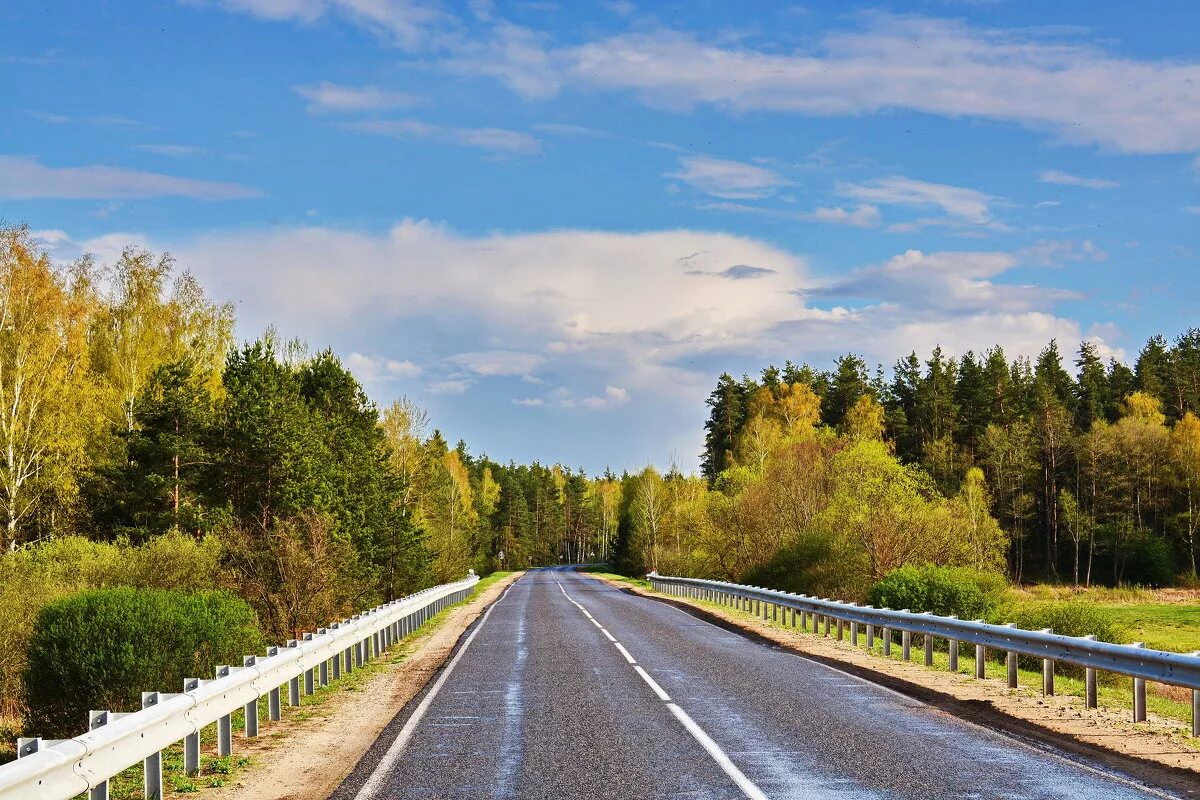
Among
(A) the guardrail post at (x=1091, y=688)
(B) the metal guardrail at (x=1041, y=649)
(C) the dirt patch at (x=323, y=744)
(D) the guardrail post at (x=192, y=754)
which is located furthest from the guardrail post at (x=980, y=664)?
(D) the guardrail post at (x=192, y=754)

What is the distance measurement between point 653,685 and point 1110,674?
1267cm

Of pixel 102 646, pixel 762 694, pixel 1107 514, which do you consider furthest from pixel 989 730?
pixel 1107 514

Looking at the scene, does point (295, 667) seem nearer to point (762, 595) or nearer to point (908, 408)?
point (762, 595)

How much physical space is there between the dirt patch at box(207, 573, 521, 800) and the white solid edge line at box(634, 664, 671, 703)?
324cm

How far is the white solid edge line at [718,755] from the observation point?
801 centimetres

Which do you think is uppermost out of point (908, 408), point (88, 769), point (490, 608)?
point (908, 408)

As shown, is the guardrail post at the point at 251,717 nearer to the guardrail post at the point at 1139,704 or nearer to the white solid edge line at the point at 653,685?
the white solid edge line at the point at 653,685

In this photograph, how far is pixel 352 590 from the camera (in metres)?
39.1

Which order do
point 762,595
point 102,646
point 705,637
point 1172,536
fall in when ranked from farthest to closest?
point 1172,536
point 762,595
point 705,637
point 102,646

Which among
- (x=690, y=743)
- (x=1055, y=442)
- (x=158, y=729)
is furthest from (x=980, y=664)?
(x=1055, y=442)

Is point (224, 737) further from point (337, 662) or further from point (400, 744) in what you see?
point (337, 662)

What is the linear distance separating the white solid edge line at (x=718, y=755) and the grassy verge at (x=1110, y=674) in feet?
14.9

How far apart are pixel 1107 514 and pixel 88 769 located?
287 ft

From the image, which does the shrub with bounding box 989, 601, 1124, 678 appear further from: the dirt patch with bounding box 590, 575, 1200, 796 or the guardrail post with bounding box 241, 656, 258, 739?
the guardrail post with bounding box 241, 656, 258, 739
